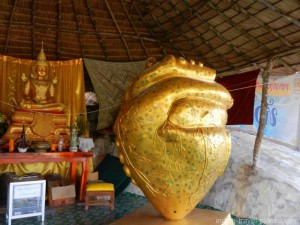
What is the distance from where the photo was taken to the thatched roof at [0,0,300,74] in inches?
186

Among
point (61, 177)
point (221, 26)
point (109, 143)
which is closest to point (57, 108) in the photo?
point (61, 177)

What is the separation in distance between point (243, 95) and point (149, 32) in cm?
242

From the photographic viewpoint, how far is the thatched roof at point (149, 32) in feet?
15.5

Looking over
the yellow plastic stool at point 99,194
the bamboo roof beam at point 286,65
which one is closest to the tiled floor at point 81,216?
the yellow plastic stool at point 99,194

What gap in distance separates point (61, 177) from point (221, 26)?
142 inches

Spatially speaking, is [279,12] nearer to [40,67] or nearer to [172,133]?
[172,133]

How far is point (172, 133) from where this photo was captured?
2336mm

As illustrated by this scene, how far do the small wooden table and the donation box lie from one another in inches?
25.0

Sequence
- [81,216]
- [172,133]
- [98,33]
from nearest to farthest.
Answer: [172,133]
[81,216]
[98,33]

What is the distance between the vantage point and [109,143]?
6375 mm

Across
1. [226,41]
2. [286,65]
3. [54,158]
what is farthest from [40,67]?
[286,65]

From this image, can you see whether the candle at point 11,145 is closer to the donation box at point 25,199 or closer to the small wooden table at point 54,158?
the small wooden table at point 54,158

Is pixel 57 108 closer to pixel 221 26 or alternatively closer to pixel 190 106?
pixel 221 26

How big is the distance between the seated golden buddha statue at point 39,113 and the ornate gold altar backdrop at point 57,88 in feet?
1.10
